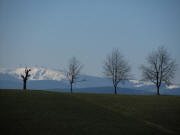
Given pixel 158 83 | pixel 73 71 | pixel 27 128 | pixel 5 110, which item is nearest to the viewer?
pixel 27 128

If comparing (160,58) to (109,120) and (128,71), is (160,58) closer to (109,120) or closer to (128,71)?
(128,71)

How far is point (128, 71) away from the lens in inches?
2785

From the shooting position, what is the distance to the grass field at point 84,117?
28.3m

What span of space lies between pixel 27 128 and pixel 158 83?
4952 cm

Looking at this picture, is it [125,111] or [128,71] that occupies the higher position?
[128,71]

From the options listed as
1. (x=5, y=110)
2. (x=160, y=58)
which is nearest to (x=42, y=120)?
(x=5, y=110)

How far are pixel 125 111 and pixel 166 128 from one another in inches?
356

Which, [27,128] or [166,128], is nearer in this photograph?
[27,128]

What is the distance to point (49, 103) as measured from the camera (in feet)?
131

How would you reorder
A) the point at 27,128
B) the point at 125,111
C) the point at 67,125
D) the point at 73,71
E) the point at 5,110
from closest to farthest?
the point at 27,128, the point at 67,125, the point at 5,110, the point at 125,111, the point at 73,71

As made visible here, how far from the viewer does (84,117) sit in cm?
3353

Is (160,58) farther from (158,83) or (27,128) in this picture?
(27,128)

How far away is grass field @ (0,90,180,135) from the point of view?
2833 centimetres

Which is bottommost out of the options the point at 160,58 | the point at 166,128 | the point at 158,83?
the point at 166,128
